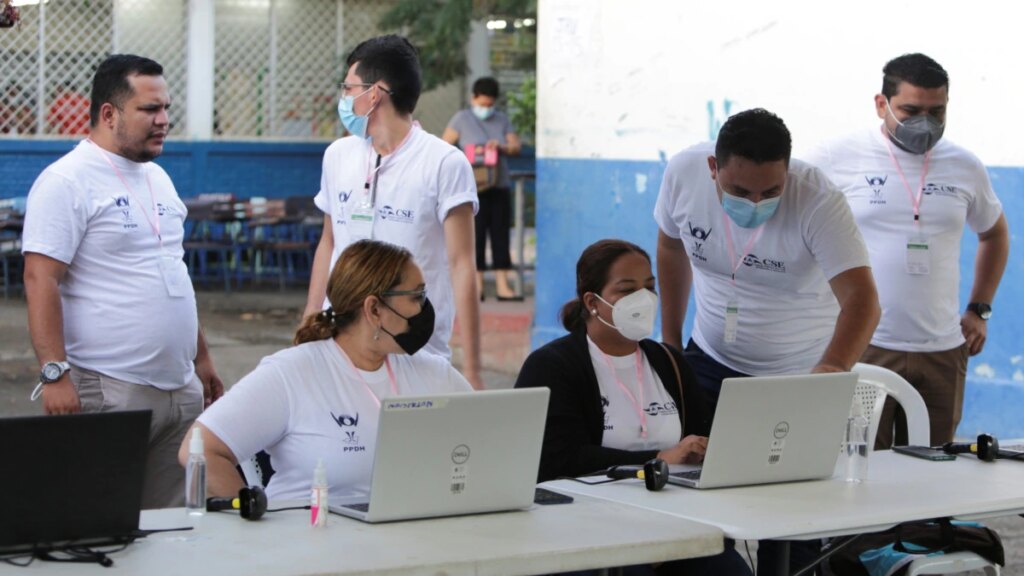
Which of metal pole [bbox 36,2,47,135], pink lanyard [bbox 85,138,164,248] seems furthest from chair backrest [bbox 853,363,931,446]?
metal pole [bbox 36,2,47,135]

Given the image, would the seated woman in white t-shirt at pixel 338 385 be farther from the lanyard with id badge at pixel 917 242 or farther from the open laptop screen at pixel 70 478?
the lanyard with id badge at pixel 917 242

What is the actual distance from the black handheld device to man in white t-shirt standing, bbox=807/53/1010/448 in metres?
1.15

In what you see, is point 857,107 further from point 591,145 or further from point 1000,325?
point 591,145

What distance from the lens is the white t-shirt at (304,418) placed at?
383 cm

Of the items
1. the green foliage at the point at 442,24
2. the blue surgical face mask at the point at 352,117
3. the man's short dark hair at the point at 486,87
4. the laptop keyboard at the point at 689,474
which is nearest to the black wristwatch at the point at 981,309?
the laptop keyboard at the point at 689,474

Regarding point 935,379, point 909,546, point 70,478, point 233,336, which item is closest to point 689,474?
point 909,546

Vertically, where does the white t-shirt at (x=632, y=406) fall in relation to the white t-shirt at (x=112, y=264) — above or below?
below

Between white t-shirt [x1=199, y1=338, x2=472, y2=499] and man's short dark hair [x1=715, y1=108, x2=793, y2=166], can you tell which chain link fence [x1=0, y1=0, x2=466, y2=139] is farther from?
white t-shirt [x1=199, y1=338, x2=472, y2=499]

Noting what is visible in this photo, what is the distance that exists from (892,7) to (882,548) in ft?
14.6

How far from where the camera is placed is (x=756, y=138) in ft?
15.2

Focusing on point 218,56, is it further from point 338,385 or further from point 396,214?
point 338,385

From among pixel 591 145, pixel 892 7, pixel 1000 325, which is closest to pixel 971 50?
pixel 892 7

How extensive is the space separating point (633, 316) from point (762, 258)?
771 mm

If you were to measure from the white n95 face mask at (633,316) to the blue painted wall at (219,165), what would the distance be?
39.1 feet
